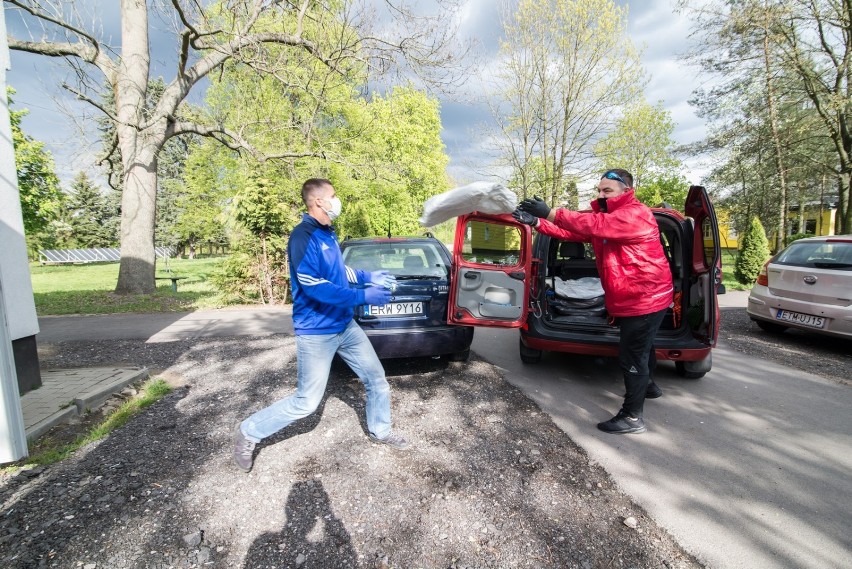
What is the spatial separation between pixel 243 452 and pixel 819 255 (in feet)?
23.5

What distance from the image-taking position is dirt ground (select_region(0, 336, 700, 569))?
1971 mm

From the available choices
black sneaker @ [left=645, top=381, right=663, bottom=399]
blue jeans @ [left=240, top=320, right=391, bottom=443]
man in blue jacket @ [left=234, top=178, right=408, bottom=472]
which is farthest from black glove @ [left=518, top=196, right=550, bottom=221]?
black sneaker @ [left=645, top=381, right=663, bottom=399]

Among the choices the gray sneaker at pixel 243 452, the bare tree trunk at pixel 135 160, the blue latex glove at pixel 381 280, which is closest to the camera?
the gray sneaker at pixel 243 452

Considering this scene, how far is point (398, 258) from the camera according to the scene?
4789mm

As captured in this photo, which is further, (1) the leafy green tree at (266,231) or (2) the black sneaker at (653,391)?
(1) the leafy green tree at (266,231)

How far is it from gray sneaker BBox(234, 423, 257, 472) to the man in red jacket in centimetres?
265

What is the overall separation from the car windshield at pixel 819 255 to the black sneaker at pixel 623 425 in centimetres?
397

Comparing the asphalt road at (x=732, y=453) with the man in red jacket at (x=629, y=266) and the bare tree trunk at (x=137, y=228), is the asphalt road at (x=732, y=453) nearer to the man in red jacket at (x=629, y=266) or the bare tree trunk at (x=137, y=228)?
the man in red jacket at (x=629, y=266)

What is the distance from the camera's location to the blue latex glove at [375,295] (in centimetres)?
267

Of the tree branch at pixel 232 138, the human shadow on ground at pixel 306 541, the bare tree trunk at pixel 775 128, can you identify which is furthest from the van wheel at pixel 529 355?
the bare tree trunk at pixel 775 128

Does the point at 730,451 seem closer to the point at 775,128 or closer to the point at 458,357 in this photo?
the point at 458,357

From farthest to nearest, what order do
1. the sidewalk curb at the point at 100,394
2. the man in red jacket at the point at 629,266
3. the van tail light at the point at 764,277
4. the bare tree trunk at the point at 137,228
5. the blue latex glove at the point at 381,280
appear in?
1. the bare tree trunk at the point at 137,228
2. the van tail light at the point at 764,277
3. the sidewalk curb at the point at 100,394
4. the man in red jacket at the point at 629,266
5. the blue latex glove at the point at 381,280

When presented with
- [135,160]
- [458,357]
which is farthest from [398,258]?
[135,160]

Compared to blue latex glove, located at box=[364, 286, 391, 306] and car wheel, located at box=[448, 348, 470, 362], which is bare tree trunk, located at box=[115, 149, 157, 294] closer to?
car wheel, located at box=[448, 348, 470, 362]
